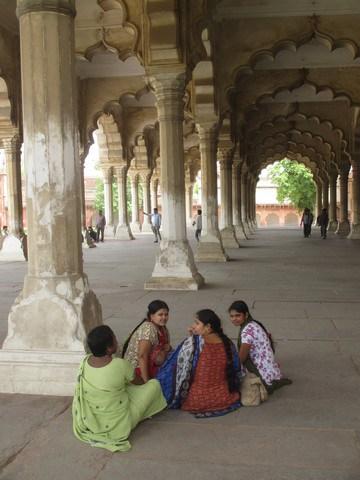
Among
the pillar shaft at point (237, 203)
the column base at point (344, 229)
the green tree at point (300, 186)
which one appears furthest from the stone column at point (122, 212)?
the green tree at point (300, 186)

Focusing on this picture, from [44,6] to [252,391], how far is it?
292 centimetres

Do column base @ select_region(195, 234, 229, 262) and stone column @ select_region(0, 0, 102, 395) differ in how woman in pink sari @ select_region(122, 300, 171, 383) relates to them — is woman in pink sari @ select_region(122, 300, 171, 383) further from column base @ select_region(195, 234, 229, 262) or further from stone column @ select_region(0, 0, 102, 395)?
column base @ select_region(195, 234, 229, 262)

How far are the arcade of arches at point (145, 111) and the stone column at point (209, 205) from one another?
0.03 m

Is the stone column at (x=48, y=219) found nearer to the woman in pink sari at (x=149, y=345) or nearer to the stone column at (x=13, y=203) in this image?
the woman in pink sari at (x=149, y=345)

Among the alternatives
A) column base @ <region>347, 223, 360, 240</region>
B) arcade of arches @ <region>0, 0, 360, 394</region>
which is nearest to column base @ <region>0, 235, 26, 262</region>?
arcade of arches @ <region>0, 0, 360, 394</region>

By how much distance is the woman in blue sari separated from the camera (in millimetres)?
3463

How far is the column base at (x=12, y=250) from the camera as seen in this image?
14195 mm

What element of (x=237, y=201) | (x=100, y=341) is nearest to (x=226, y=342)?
(x=100, y=341)

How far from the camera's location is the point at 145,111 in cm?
2242

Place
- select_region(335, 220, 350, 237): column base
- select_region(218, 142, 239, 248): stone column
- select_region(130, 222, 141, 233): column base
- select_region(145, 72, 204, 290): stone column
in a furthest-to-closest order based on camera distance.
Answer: select_region(130, 222, 141, 233): column base → select_region(335, 220, 350, 237): column base → select_region(218, 142, 239, 248): stone column → select_region(145, 72, 204, 290): stone column

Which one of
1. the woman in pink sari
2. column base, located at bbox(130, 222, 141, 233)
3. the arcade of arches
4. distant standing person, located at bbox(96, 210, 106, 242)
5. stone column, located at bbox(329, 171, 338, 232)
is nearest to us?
the woman in pink sari

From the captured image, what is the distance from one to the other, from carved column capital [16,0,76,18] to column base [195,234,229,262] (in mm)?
9631

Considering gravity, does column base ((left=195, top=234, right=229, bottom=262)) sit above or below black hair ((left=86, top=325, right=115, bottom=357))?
below

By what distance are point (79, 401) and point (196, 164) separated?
1421 inches
